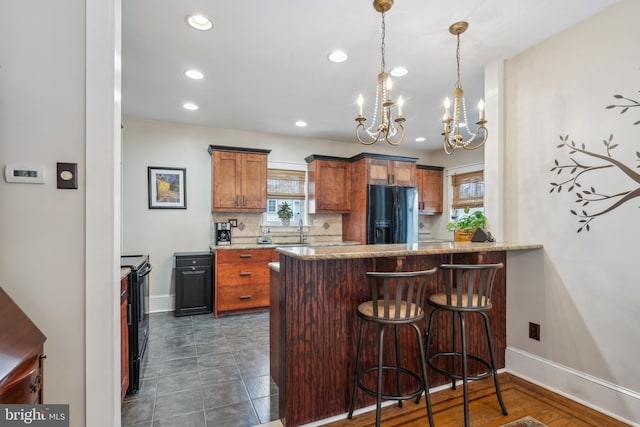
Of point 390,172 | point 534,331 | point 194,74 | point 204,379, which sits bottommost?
point 204,379

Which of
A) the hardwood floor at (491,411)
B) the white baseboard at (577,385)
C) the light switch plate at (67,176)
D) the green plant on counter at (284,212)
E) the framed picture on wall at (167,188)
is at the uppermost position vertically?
the framed picture on wall at (167,188)

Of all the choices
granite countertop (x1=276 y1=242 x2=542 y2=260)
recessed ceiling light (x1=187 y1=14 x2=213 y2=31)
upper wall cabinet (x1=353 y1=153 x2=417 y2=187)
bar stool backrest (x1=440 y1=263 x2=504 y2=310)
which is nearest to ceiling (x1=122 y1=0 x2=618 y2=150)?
recessed ceiling light (x1=187 y1=14 x2=213 y2=31)

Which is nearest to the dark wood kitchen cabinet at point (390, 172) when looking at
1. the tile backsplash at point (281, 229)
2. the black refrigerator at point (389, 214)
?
the black refrigerator at point (389, 214)

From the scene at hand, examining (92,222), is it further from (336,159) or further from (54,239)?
(336,159)

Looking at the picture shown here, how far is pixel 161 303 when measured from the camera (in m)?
4.14

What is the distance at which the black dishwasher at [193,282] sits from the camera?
3.90 meters

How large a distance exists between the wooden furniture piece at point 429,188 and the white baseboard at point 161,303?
14.6 feet

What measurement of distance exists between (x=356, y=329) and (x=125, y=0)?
257 centimetres

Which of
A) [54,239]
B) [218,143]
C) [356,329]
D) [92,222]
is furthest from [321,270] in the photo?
[218,143]

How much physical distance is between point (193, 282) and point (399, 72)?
3508mm

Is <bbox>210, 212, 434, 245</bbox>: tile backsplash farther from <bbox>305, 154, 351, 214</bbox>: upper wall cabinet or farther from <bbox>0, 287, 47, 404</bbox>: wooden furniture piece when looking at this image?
<bbox>0, 287, 47, 404</bbox>: wooden furniture piece

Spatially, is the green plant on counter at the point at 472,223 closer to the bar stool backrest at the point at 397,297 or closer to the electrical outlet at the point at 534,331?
the electrical outlet at the point at 534,331

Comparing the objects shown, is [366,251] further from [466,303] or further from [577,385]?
[577,385]

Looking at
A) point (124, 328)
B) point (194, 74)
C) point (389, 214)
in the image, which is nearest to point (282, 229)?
point (389, 214)
